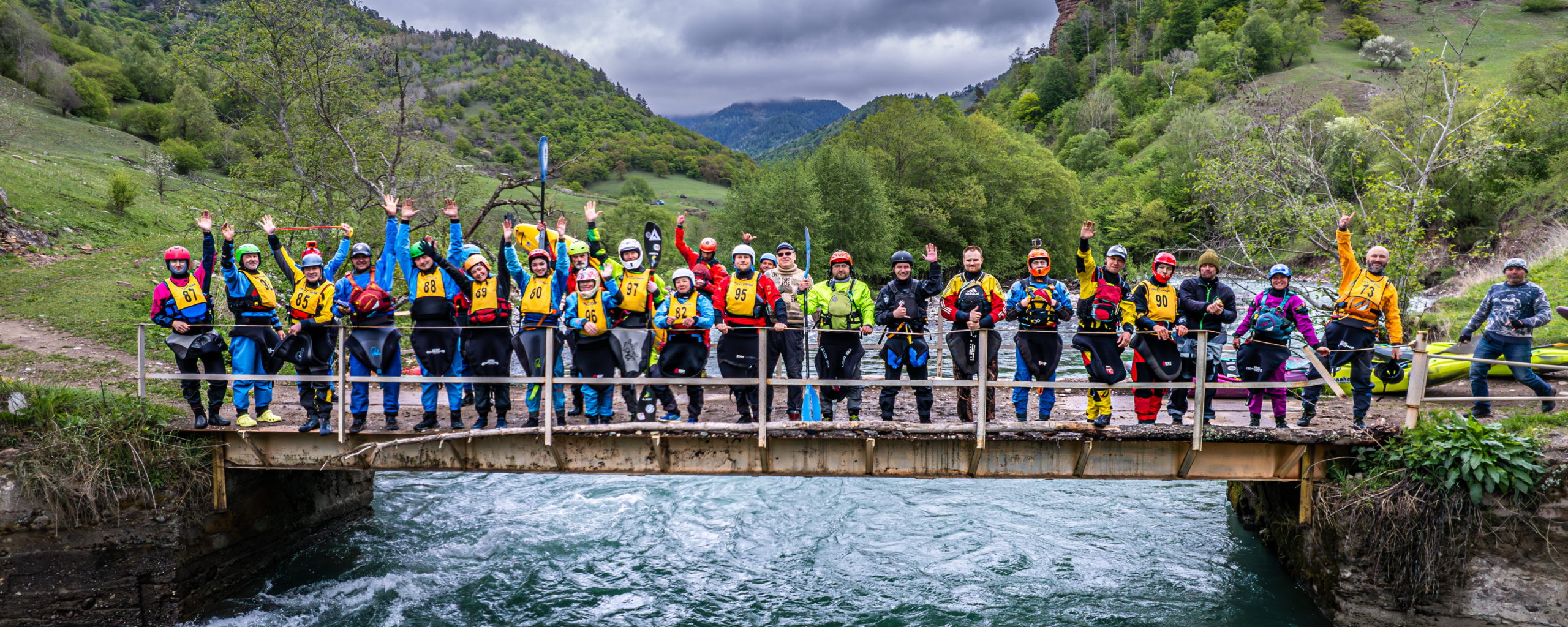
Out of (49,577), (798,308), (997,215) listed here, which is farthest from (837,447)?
(997,215)

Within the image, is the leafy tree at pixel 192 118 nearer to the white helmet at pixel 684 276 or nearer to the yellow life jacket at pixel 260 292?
the yellow life jacket at pixel 260 292

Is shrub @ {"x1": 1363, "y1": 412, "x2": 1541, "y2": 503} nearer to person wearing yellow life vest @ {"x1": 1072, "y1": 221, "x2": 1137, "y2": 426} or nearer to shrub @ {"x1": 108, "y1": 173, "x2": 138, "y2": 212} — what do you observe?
person wearing yellow life vest @ {"x1": 1072, "y1": 221, "x2": 1137, "y2": 426}

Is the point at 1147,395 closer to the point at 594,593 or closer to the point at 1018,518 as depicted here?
the point at 1018,518

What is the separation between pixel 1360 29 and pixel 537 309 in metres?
105

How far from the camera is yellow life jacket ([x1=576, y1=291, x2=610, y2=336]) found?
8297 millimetres

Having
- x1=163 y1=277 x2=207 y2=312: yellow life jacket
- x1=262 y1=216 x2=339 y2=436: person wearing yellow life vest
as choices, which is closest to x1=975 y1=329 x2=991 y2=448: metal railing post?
x1=262 y1=216 x2=339 y2=436: person wearing yellow life vest

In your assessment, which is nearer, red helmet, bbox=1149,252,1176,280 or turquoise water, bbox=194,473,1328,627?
red helmet, bbox=1149,252,1176,280

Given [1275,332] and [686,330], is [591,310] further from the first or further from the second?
[1275,332]

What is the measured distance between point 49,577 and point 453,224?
18.4 ft

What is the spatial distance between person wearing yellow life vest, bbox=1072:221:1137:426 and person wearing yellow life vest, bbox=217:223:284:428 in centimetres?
887

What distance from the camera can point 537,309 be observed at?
8.62 m

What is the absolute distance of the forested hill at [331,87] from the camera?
17500 millimetres

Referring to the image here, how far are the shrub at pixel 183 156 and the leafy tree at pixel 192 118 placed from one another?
4.23m

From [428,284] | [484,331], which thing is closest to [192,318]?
[428,284]
